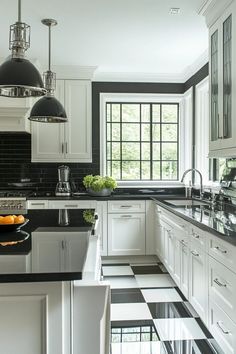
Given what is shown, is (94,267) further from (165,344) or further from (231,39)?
(231,39)

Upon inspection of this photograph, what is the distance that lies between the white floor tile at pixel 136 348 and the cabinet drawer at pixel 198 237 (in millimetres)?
746

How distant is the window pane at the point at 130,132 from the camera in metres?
5.62

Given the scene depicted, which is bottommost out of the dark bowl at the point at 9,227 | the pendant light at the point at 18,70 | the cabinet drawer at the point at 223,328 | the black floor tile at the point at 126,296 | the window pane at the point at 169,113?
the black floor tile at the point at 126,296

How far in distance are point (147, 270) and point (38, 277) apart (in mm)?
3398

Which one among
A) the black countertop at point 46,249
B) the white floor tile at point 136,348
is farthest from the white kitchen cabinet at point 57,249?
the white floor tile at point 136,348

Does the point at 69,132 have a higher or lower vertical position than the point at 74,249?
higher

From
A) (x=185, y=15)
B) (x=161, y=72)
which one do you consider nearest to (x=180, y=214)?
(x=185, y=15)

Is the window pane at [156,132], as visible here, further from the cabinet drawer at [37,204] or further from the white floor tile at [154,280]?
the white floor tile at [154,280]

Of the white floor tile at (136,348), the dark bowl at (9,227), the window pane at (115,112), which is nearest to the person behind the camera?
→ the dark bowl at (9,227)

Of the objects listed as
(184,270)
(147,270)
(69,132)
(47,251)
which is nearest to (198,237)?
(184,270)

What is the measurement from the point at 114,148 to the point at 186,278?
110 inches

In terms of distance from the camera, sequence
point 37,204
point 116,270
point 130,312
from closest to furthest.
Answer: point 130,312
point 116,270
point 37,204

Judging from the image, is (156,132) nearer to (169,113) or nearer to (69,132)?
(169,113)

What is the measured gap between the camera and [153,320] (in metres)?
3.04
